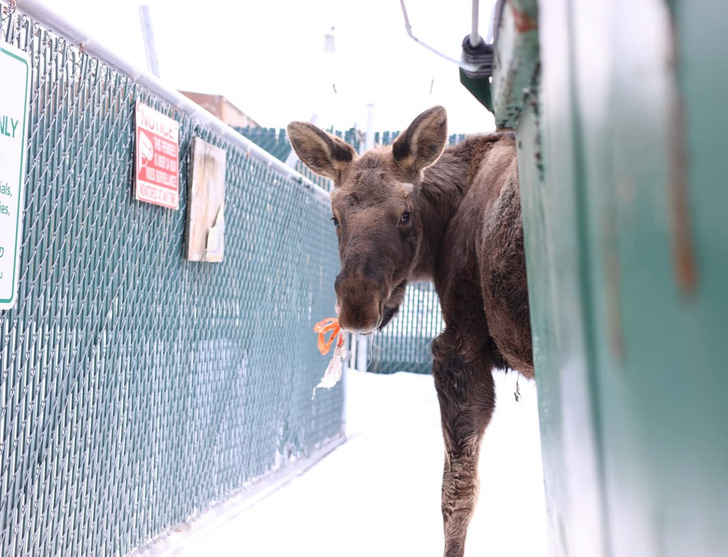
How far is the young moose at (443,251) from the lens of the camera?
3.07 m

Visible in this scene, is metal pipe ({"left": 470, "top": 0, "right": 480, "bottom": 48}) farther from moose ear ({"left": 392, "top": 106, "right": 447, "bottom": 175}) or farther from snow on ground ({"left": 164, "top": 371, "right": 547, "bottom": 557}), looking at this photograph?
snow on ground ({"left": 164, "top": 371, "right": 547, "bottom": 557})

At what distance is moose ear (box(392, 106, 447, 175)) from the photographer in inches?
147

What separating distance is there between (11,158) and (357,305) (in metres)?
1.52

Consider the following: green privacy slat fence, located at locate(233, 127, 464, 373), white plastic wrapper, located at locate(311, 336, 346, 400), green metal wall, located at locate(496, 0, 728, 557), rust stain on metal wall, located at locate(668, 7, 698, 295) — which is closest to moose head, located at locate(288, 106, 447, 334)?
white plastic wrapper, located at locate(311, 336, 346, 400)

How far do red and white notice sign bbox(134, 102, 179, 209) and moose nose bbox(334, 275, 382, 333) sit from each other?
3.88 feet

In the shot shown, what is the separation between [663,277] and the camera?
671 millimetres

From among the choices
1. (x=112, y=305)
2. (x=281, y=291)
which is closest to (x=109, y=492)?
(x=112, y=305)

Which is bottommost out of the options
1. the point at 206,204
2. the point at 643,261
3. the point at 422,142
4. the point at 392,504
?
the point at 392,504

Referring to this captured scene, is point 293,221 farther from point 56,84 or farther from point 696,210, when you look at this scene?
point 696,210

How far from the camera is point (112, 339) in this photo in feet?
10.3

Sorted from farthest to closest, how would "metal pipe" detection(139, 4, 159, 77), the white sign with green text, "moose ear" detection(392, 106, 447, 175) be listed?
1. "metal pipe" detection(139, 4, 159, 77)
2. "moose ear" detection(392, 106, 447, 175)
3. the white sign with green text

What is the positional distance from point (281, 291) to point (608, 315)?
4949mm

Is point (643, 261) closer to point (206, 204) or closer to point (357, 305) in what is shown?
point (357, 305)

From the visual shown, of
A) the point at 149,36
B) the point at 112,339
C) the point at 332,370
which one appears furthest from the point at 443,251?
the point at 149,36
